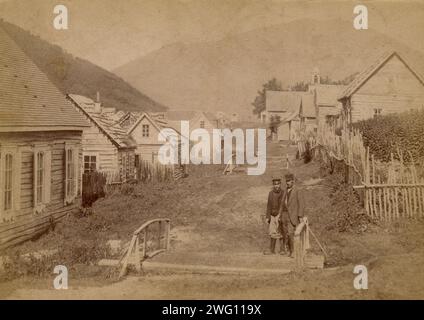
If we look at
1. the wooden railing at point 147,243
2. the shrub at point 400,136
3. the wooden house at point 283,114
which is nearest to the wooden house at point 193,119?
the wooden house at point 283,114

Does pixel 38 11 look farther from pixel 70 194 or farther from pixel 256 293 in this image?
pixel 256 293

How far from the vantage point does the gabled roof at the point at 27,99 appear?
25.7 feet

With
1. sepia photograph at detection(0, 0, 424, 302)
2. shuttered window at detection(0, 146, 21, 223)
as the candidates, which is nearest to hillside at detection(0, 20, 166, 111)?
sepia photograph at detection(0, 0, 424, 302)

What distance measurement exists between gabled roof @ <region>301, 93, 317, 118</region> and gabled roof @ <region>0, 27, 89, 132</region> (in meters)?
4.56

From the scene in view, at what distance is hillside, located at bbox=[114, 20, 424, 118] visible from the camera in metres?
8.27

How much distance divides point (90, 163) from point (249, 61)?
3651 mm

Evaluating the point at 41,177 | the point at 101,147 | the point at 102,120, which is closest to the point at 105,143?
the point at 101,147

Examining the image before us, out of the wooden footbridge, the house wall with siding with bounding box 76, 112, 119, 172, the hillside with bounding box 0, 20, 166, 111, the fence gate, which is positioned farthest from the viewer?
the house wall with siding with bounding box 76, 112, 119, 172

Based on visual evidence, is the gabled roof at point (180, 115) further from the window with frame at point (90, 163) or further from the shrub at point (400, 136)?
the shrub at point (400, 136)

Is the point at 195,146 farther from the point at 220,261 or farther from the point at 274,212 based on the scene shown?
the point at 220,261

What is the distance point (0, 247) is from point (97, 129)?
9.61ft

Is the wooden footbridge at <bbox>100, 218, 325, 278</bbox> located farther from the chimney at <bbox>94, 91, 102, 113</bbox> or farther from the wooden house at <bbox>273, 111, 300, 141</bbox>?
the chimney at <bbox>94, 91, 102, 113</bbox>

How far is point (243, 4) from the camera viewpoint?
817 centimetres
